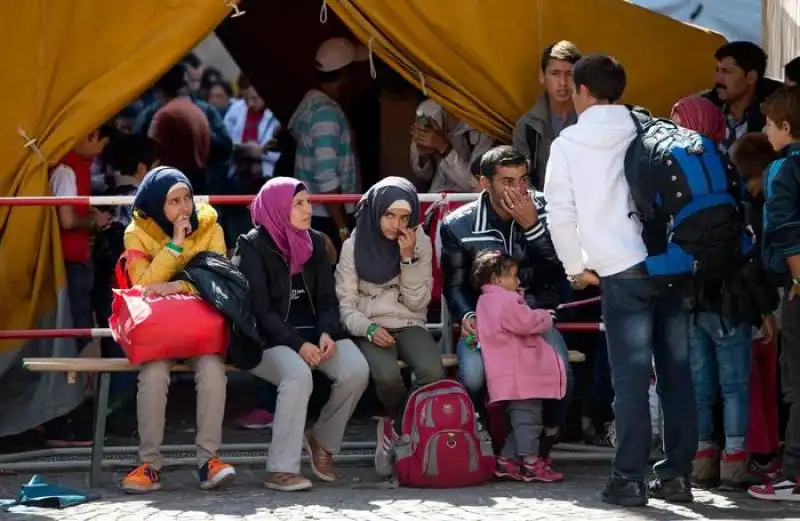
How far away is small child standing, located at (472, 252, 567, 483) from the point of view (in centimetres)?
819

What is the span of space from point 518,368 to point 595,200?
1.22 meters

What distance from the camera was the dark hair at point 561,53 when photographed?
905cm

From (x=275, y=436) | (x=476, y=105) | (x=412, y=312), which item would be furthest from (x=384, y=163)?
(x=275, y=436)

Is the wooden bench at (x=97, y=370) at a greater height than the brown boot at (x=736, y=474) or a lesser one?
greater

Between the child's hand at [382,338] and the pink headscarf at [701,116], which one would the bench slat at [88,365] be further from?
the pink headscarf at [701,116]

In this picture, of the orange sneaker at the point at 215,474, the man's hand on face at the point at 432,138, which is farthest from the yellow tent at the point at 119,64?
the orange sneaker at the point at 215,474

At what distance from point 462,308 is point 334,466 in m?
1.05

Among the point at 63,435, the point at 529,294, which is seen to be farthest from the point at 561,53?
the point at 63,435

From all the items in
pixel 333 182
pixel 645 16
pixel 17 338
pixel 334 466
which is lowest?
pixel 334 466

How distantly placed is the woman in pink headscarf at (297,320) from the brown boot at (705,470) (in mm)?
1626

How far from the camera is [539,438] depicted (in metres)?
8.34

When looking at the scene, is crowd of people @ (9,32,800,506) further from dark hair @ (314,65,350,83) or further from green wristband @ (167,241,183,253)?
dark hair @ (314,65,350,83)

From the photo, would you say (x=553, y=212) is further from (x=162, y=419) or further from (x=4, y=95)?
(x=4, y=95)

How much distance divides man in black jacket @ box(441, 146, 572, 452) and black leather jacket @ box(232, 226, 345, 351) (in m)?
0.61
